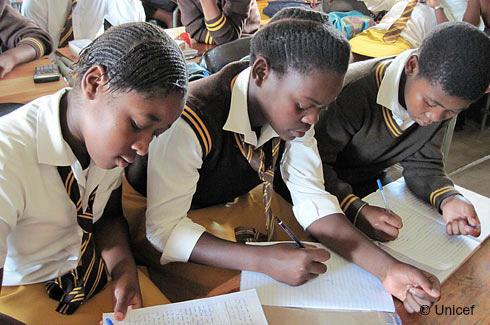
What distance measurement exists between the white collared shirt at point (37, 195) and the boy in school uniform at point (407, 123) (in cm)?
70

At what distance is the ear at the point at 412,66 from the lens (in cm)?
135

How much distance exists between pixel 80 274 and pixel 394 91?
992 mm

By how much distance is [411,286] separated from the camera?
100 centimetres

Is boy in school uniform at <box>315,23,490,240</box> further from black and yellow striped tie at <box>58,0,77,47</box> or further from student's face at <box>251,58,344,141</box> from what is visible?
black and yellow striped tie at <box>58,0,77,47</box>

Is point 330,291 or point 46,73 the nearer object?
point 330,291

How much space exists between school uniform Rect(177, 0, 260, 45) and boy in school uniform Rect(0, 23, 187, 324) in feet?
4.96

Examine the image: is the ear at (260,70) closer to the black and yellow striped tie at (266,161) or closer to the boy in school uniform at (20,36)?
the black and yellow striped tie at (266,161)

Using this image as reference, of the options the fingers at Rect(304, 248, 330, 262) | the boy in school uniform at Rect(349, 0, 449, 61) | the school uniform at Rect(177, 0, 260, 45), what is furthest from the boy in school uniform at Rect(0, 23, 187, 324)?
the boy in school uniform at Rect(349, 0, 449, 61)

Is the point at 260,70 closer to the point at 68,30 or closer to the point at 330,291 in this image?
the point at 330,291

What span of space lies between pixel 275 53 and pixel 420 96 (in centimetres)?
48

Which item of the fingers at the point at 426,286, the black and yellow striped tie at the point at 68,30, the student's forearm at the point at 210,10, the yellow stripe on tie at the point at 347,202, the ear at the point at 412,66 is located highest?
the ear at the point at 412,66

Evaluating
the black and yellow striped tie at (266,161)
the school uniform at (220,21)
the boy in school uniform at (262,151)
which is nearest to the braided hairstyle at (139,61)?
the boy in school uniform at (262,151)

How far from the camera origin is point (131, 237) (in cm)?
129

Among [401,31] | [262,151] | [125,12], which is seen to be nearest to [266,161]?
[262,151]
